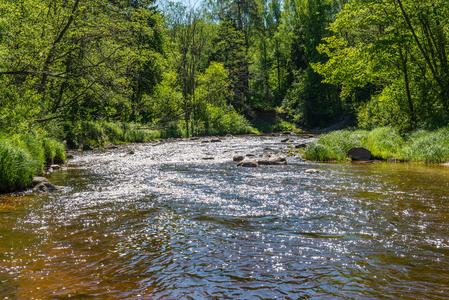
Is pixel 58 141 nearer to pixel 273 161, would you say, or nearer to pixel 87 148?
pixel 87 148

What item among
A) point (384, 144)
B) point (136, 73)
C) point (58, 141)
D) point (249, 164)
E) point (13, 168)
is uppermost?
point (136, 73)

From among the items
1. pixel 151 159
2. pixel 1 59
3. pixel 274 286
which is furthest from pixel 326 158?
pixel 1 59

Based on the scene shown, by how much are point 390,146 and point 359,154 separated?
1.79 meters

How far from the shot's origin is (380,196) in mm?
7883

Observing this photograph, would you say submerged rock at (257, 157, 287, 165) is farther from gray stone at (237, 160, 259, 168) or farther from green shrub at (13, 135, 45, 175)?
green shrub at (13, 135, 45, 175)

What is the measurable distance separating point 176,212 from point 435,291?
16.2ft

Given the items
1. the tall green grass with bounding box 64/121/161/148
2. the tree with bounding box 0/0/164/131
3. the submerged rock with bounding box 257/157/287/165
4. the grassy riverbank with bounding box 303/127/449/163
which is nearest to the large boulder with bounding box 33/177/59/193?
the tree with bounding box 0/0/164/131

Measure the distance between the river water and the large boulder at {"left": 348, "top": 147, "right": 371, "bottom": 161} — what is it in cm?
589

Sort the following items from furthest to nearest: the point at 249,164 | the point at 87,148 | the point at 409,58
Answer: the point at 87,148
the point at 409,58
the point at 249,164

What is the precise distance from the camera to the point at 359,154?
16.0 meters

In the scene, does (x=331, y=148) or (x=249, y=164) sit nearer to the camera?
(x=249, y=164)

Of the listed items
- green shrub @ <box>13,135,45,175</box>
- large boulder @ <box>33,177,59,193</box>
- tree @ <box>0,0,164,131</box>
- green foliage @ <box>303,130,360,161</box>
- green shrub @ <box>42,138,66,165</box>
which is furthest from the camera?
green foliage @ <box>303,130,360,161</box>

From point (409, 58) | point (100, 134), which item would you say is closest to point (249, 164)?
point (409, 58)

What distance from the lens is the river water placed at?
12.0ft
